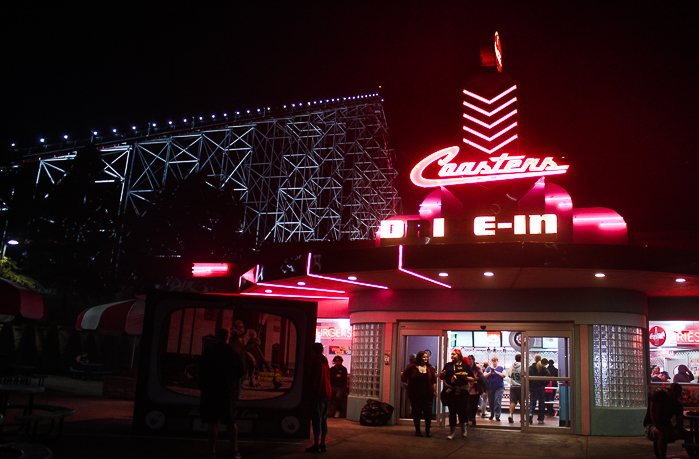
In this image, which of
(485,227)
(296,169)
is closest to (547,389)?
(485,227)

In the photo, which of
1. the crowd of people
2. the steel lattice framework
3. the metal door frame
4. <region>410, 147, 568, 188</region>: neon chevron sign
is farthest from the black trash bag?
the steel lattice framework

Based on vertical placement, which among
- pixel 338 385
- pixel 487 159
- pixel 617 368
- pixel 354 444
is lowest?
pixel 354 444

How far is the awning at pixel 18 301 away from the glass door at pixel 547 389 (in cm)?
929

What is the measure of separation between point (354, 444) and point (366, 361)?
407cm

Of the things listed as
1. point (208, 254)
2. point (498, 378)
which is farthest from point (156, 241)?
point (498, 378)

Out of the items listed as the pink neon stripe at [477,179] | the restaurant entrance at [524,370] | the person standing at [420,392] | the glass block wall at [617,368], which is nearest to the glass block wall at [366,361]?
the restaurant entrance at [524,370]

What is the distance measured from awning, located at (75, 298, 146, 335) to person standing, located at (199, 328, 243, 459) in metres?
7.99

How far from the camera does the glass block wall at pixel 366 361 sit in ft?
40.9

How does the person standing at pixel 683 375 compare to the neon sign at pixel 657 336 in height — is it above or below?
below

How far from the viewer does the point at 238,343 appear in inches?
309

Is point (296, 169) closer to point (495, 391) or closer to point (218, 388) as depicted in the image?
point (495, 391)

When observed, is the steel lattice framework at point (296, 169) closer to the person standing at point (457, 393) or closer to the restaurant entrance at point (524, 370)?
the restaurant entrance at point (524, 370)

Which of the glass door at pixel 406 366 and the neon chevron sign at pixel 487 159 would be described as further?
the neon chevron sign at pixel 487 159

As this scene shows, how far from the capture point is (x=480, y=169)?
43.8 feet
